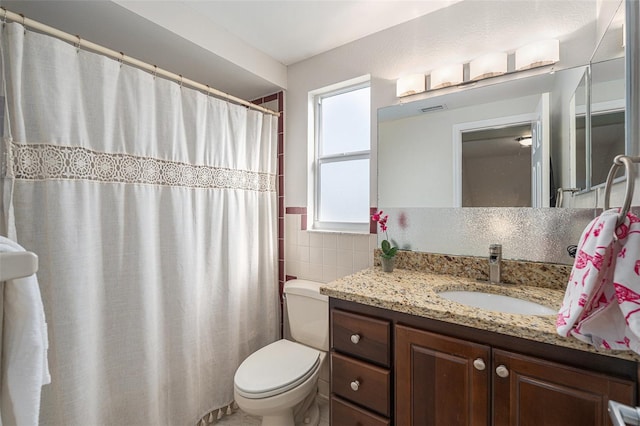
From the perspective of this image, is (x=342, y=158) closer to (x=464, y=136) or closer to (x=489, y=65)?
(x=464, y=136)

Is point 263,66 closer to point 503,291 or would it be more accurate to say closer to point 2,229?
point 2,229

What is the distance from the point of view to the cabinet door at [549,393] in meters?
0.74

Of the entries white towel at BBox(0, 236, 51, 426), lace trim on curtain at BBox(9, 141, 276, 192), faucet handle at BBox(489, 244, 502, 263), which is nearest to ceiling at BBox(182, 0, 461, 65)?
lace trim on curtain at BBox(9, 141, 276, 192)

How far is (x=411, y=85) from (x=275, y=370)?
1.76 m

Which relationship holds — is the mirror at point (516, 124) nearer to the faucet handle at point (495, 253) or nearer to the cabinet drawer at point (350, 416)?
the faucet handle at point (495, 253)

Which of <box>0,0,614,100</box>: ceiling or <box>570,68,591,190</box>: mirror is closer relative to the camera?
<box>570,68,591,190</box>: mirror

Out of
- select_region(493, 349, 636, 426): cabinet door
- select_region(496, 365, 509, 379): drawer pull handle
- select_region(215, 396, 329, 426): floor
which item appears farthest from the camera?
select_region(215, 396, 329, 426): floor

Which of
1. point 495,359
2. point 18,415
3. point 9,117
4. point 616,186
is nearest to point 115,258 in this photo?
point 9,117

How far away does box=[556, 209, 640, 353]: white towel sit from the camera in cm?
58

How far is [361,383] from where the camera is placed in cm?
114

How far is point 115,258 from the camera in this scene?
4.23 feet

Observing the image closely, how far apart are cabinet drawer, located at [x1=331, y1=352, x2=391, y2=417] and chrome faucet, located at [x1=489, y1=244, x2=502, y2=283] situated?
2.30ft

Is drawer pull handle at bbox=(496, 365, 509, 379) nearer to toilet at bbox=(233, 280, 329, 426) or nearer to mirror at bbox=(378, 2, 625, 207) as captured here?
mirror at bbox=(378, 2, 625, 207)

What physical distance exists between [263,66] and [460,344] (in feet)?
6.63
